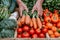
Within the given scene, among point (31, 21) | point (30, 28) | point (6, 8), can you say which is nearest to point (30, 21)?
point (31, 21)

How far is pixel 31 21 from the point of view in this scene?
355cm

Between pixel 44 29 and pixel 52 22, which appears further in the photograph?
pixel 52 22

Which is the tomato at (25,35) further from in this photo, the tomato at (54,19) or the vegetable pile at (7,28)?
the tomato at (54,19)

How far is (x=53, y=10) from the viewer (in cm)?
394

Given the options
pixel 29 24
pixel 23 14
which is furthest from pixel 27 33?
pixel 23 14

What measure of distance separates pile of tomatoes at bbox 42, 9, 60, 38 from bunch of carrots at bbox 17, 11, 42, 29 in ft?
0.39

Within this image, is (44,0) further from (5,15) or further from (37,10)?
(5,15)

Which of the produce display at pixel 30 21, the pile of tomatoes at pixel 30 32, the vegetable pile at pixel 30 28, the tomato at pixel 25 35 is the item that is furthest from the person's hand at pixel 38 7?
the tomato at pixel 25 35

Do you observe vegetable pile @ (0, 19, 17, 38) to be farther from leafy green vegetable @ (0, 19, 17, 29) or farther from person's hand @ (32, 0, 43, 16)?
person's hand @ (32, 0, 43, 16)

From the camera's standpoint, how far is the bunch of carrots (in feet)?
11.4

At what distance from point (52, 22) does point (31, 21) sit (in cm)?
37

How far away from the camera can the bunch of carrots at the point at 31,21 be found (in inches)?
137

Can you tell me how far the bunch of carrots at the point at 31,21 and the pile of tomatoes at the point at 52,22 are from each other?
118mm

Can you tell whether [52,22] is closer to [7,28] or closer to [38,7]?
[38,7]
